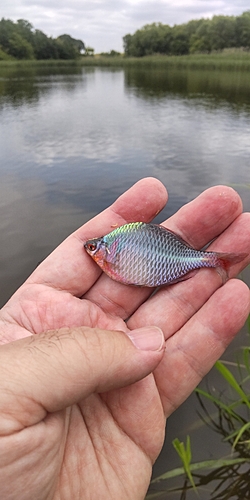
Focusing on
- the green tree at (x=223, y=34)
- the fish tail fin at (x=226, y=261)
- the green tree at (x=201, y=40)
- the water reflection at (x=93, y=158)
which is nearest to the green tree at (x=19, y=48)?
the green tree at (x=201, y=40)

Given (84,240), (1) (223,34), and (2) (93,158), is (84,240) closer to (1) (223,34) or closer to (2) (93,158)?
(2) (93,158)

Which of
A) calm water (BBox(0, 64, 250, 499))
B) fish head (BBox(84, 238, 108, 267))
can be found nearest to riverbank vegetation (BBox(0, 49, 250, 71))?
calm water (BBox(0, 64, 250, 499))

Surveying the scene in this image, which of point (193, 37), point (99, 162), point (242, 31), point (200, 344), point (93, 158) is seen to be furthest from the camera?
point (193, 37)

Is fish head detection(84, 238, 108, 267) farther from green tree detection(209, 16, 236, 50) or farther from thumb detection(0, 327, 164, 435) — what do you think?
green tree detection(209, 16, 236, 50)

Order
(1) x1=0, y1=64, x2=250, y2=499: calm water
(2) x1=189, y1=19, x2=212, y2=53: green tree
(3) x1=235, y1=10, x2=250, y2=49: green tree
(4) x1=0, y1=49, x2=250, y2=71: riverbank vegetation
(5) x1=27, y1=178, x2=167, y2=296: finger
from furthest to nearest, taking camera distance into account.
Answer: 1. (2) x1=189, y1=19, x2=212, y2=53: green tree
2. (3) x1=235, y1=10, x2=250, y2=49: green tree
3. (4) x1=0, y1=49, x2=250, y2=71: riverbank vegetation
4. (1) x1=0, y1=64, x2=250, y2=499: calm water
5. (5) x1=27, y1=178, x2=167, y2=296: finger

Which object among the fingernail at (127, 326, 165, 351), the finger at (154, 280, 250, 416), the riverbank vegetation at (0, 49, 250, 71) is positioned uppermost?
the riverbank vegetation at (0, 49, 250, 71)

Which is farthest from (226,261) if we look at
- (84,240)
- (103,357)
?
(103,357)

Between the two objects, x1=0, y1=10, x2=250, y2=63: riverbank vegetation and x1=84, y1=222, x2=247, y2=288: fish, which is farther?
x1=0, y1=10, x2=250, y2=63: riverbank vegetation
